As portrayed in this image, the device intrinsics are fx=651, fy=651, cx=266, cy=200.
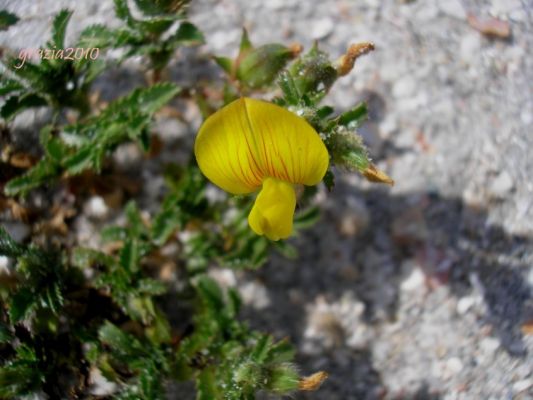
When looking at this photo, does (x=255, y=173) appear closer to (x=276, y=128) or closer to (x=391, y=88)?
(x=276, y=128)

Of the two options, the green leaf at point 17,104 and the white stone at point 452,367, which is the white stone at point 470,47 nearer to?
the white stone at point 452,367

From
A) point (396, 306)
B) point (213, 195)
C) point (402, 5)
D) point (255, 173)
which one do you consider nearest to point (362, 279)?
point (396, 306)

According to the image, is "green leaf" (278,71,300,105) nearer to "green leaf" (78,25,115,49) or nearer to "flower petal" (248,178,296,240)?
"flower petal" (248,178,296,240)

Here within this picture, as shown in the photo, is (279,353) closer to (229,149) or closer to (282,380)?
(282,380)

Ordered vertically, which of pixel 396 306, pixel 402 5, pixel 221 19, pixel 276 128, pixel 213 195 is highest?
pixel 276 128

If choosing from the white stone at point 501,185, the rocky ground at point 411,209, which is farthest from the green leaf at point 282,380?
the white stone at point 501,185

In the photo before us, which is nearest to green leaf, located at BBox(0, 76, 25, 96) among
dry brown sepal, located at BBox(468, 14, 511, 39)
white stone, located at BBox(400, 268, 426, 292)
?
white stone, located at BBox(400, 268, 426, 292)
